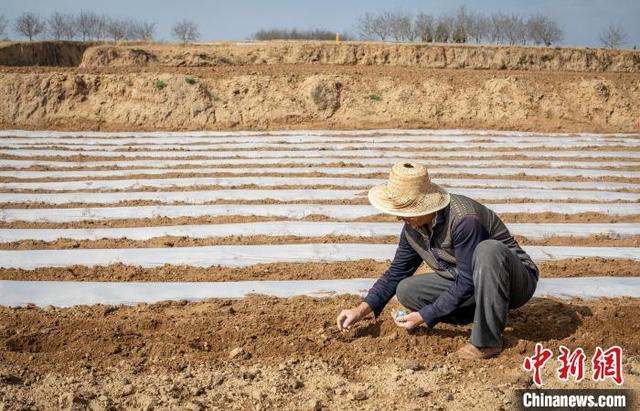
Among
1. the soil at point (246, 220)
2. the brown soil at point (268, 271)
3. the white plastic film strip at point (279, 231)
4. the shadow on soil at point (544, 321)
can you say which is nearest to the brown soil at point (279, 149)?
the soil at point (246, 220)

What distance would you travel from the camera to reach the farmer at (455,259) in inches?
91.2

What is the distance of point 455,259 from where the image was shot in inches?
97.0

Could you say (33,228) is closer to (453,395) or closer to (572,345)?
(453,395)

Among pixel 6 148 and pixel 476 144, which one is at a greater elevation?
pixel 6 148

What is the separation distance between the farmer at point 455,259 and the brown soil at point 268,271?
0.97 m

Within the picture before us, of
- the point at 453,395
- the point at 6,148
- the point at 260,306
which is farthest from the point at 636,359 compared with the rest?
the point at 6,148

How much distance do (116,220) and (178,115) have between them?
5586mm

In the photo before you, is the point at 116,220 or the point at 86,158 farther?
the point at 86,158

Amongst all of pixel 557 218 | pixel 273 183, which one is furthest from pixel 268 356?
pixel 273 183

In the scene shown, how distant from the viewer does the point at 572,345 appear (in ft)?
8.64

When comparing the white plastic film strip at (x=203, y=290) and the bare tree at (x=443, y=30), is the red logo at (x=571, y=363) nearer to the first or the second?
the white plastic film strip at (x=203, y=290)

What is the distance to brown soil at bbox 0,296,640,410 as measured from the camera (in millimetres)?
2273

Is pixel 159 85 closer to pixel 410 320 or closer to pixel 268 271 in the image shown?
pixel 268 271

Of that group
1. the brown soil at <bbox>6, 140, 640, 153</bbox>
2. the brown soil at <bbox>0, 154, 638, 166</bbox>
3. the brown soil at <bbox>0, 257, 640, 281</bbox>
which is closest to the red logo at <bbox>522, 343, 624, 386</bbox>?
the brown soil at <bbox>0, 257, 640, 281</bbox>
